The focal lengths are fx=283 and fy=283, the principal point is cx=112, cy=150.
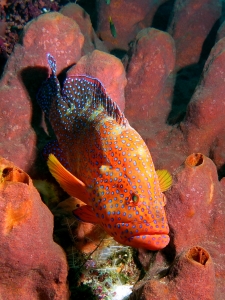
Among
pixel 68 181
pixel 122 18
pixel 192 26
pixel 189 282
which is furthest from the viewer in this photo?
pixel 122 18

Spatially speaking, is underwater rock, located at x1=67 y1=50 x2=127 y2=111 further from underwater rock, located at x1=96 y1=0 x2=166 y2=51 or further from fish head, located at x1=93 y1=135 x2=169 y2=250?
underwater rock, located at x1=96 y1=0 x2=166 y2=51

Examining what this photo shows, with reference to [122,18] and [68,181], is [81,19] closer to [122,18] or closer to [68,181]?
[122,18]

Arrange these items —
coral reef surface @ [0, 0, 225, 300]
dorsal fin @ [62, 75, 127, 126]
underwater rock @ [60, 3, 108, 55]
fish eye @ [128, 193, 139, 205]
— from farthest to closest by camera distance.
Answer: underwater rock @ [60, 3, 108, 55] → dorsal fin @ [62, 75, 127, 126] → fish eye @ [128, 193, 139, 205] → coral reef surface @ [0, 0, 225, 300]

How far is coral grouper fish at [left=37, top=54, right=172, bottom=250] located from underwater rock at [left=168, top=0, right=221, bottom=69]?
14.3ft

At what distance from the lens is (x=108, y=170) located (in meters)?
3.11

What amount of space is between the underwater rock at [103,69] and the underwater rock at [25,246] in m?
2.56

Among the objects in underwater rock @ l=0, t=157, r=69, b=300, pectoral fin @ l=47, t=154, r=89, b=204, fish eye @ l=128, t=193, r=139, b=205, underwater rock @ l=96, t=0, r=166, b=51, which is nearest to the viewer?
underwater rock @ l=0, t=157, r=69, b=300

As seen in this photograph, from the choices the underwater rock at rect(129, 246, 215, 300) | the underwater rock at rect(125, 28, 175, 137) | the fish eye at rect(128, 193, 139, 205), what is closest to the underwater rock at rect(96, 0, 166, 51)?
the underwater rock at rect(125, 28, 175, 137)

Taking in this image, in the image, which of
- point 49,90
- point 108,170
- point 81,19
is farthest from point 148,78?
point 108,170

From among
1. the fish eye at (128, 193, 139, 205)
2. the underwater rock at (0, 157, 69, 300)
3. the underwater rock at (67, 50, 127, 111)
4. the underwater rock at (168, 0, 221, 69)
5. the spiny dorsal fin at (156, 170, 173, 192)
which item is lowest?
the underwater rock at (0, 157, 69, 300)

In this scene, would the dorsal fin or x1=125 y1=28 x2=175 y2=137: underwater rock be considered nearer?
the dorsal fin

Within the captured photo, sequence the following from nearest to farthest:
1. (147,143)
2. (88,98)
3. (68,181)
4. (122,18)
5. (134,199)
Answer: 1. (134,199)
2. (68,181)
3. (88,98)
4. (147,143)
5. (122,18)

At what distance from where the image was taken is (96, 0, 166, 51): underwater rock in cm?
877

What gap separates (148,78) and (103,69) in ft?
4.85
